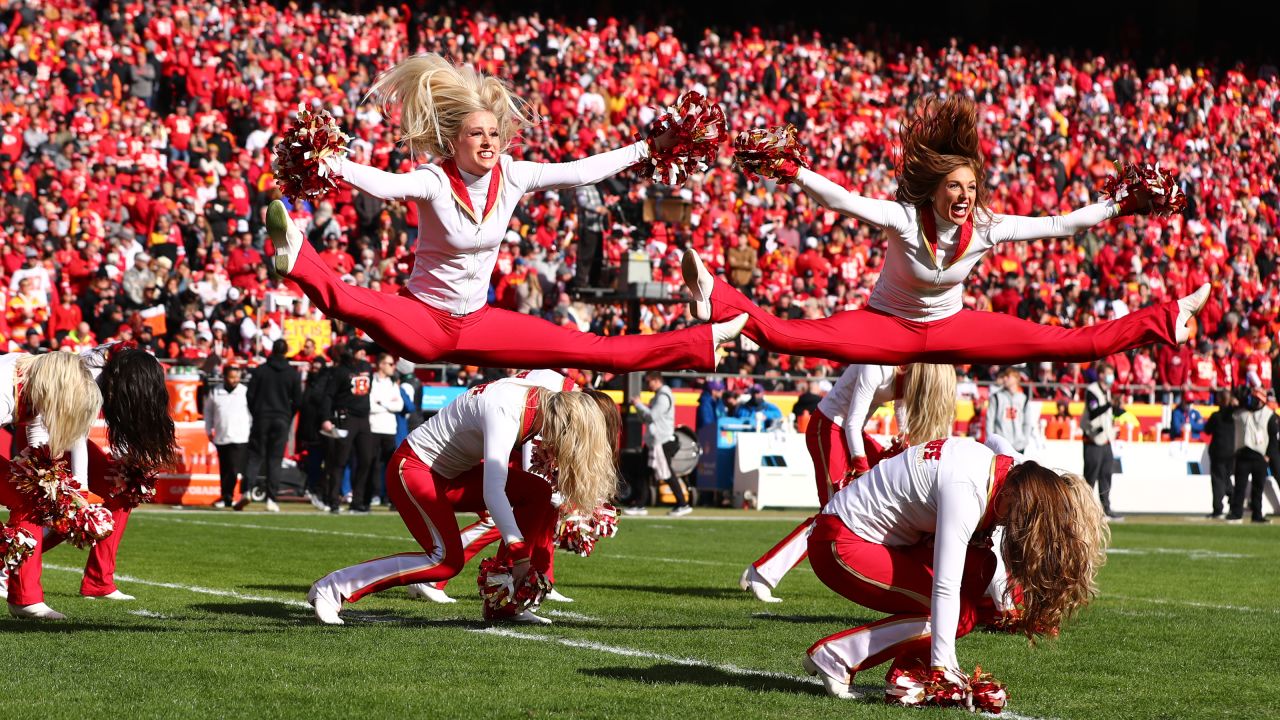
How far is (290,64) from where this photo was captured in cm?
2442

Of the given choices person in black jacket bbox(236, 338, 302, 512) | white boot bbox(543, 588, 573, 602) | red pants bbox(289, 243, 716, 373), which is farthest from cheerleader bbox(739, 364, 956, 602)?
person in black jacket bbox(236, 338, 302, 512)

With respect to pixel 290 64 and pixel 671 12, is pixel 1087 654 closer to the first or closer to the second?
pixel 290 64

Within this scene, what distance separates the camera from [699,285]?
698cm

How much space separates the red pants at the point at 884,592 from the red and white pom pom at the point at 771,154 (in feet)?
5.59

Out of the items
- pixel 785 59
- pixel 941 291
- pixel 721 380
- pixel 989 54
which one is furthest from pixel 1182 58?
pixel 941 291

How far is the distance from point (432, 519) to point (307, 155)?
198cm

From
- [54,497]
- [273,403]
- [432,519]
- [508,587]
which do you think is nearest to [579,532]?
[508,587]

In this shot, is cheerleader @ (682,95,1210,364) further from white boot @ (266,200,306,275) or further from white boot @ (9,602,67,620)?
white boot @ (9,602,67,620)

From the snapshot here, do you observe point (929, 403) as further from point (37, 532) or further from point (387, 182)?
point (37, 532)

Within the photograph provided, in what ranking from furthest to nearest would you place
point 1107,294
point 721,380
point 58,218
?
point 1107,294, point 721,380, point 58,218

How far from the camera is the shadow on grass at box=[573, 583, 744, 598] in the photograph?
998 cm

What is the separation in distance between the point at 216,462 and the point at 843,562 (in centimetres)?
1356

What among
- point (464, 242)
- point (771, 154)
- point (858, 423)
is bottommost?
point (858, 423)

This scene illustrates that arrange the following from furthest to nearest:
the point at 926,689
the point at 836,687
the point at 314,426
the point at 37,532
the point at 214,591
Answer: the point at 314,426 → the point at 214,591 → the point at 37,532 → the point at 836,687 → the point at 926,689
